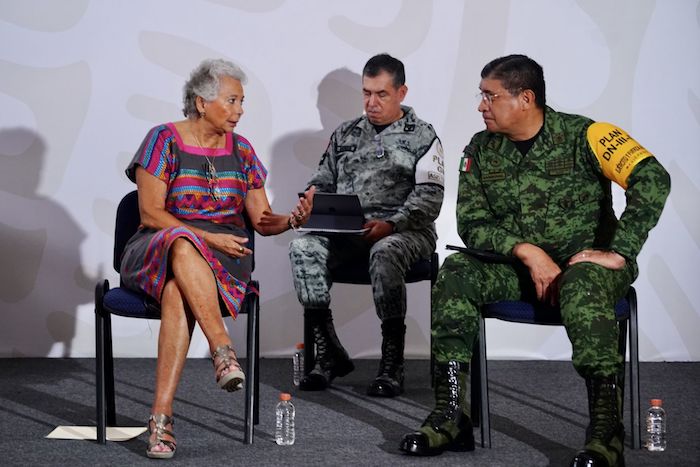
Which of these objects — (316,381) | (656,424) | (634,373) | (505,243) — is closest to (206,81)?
(505,243)

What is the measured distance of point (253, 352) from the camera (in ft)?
11.2

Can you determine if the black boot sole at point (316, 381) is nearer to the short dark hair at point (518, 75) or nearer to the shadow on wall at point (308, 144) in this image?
the shadow on wall at point (308, 144)

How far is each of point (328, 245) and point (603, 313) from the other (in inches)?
61.8

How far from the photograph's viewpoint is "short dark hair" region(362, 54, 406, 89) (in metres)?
4.39

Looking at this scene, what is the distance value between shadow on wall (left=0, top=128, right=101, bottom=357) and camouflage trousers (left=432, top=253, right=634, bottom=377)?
7.68 feet

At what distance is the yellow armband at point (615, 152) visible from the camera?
10.6ft

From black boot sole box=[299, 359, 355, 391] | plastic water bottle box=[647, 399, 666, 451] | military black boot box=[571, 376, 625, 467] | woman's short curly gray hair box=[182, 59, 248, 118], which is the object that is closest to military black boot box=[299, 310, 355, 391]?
black boot sole box=[299, 359, 355, 391]

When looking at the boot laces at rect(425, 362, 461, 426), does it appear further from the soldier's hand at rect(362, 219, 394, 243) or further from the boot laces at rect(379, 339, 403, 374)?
the soldier's hand at rect(362, 219, 394, 243)

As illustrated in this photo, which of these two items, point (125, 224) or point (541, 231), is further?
point (125, 224)

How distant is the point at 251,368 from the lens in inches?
132

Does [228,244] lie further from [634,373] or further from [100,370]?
[634,373]

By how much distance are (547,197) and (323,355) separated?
4.36 feet

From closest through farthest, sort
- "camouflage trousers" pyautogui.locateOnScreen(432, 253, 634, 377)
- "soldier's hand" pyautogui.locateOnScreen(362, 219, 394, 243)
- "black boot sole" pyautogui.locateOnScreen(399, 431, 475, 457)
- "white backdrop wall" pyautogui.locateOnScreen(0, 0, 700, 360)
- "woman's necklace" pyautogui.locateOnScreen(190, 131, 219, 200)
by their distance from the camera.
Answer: "camouflage trousers" pyautogui.locateOnScreen(432, 253, 634, 377)
"black boot sole" pyautogui.locateOnScreen(399, 431, 475, 457)
"woman's necklace" pyautogui.locateOnScreen(190, 131, 219, 200)
"soldier's hand" pyautogui.locateOnScreen(362, 219, 394, 243)
"white backdrop wall" pyautogui.locateOnScreen(0, 0, 700, 360)

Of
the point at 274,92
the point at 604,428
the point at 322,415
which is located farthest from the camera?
the point at 274,92
